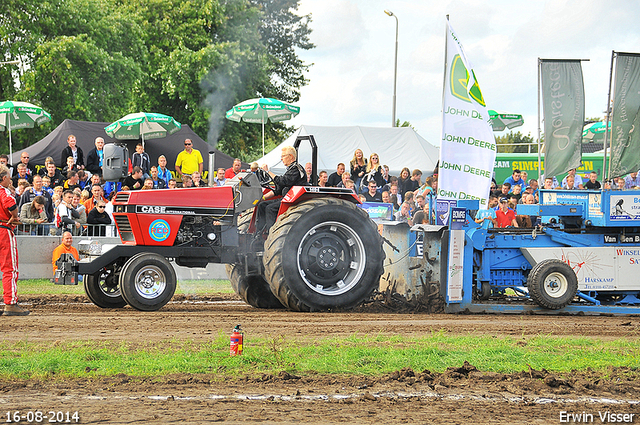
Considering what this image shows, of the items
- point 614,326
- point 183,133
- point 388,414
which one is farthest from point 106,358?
point 183,133

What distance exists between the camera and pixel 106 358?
218 inches

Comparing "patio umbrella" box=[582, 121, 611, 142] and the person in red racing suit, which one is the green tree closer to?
"patio umbrella" box=[582, 121, 611, 142]

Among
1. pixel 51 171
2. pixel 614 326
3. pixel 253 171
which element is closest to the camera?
pixel 614 326

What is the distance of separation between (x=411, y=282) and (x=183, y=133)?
12206mm

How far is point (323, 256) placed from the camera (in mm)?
8602

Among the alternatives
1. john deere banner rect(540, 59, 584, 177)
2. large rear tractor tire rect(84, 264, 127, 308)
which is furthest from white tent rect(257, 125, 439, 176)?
large rear tractor tire rect(84, 264, 127, 308)

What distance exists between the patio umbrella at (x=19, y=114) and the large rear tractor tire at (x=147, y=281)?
1039 centimetres

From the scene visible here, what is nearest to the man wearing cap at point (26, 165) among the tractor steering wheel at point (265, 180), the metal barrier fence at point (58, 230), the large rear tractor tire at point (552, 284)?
the metal barrier fence at point (58, 230)

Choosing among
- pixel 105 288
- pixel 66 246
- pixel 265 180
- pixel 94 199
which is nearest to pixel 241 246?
pixel 265 180

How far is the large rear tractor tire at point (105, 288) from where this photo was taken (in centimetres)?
876

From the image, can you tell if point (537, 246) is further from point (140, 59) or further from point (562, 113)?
point (140, 59)

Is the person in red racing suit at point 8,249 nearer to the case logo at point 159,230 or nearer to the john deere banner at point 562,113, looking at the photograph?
the case logo at point 159,230

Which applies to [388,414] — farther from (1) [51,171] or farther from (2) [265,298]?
(1) [51,171]

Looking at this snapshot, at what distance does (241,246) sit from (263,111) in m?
9.71
